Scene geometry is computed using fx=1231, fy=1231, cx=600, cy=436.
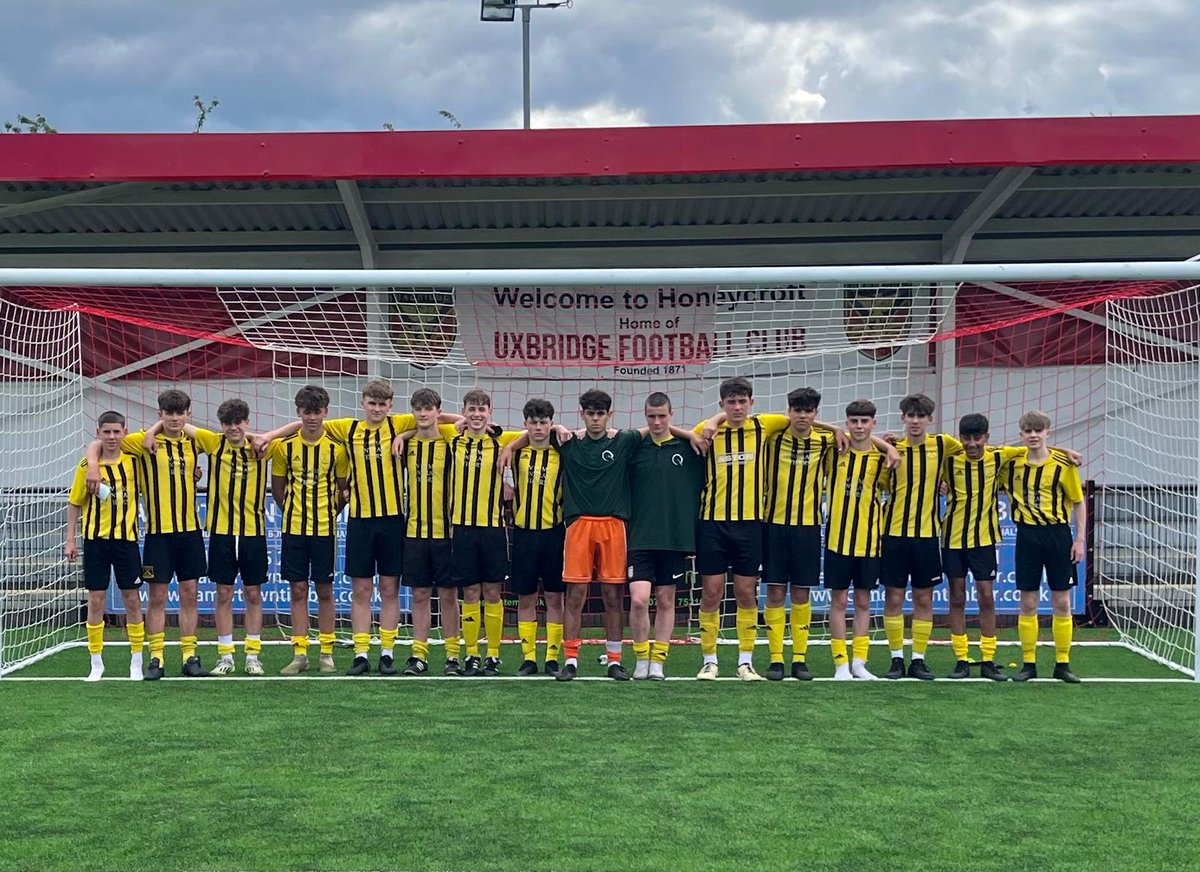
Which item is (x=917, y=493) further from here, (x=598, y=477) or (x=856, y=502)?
(x=598, y=477)

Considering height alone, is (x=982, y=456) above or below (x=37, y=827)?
above

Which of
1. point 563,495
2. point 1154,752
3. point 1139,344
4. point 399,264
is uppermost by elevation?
point 399,264

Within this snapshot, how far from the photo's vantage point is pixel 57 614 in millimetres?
8469

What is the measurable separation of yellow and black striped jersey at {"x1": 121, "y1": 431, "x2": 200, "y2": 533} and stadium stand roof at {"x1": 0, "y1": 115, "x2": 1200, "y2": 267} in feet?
11.8

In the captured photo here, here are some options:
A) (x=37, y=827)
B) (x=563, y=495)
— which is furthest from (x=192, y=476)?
(x=37, y=827)

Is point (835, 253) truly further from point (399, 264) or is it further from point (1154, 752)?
point (1154, 752)

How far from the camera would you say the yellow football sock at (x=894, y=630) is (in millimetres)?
6809

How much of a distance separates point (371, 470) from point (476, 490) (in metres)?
0.60

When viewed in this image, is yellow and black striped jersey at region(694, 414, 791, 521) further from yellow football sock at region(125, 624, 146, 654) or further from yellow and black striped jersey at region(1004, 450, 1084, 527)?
yellow football sock at region(125, 624, 146, 654)

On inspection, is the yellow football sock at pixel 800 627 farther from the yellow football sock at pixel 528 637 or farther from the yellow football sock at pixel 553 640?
the yellow football sock at pixel 528 637

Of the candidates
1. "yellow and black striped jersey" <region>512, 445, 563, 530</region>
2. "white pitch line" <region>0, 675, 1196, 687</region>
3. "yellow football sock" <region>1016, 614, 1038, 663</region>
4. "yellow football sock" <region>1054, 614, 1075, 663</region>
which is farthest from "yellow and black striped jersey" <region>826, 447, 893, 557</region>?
"yellow and black striped jersey" <region>512, 445, 563, 530</region>

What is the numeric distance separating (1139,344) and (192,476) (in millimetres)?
6651

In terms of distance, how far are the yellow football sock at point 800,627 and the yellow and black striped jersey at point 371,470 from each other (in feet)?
7.37

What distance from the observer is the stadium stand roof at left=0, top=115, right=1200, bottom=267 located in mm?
9578
